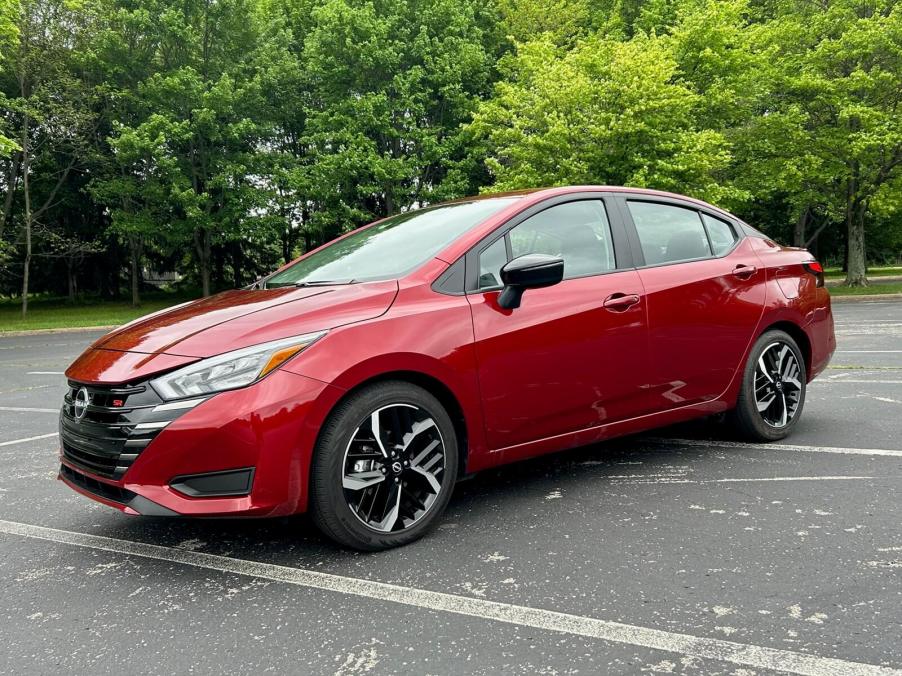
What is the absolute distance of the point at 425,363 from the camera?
10.6 ft

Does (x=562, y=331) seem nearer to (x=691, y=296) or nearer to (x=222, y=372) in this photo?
(x=691, y=296)

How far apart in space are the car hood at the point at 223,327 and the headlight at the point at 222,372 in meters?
0.04

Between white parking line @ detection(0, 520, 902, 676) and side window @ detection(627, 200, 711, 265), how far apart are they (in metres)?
2.37

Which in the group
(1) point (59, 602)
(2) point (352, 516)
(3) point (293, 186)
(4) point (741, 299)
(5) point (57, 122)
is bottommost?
(1) point (59, 602)

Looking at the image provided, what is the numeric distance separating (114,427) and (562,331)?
2.11 meters

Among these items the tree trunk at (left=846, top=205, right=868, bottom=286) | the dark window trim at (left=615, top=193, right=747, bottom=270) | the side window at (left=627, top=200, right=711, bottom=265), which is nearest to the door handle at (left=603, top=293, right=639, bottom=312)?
the dark window trim at (left=615, top=193, right=747, bottom=270)

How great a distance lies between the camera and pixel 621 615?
8.34ft

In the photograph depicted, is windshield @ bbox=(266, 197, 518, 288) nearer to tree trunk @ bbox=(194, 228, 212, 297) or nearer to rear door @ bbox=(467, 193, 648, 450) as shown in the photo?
rear door @ bbox=(467, 193, 648, 450)

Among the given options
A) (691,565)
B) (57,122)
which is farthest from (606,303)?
(57,122)

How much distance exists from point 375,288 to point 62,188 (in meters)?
39.5

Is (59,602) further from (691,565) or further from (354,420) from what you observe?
(691,565)

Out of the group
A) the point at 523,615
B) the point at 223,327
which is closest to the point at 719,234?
the point at 523,615

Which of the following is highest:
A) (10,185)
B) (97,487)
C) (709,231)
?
(10,185)

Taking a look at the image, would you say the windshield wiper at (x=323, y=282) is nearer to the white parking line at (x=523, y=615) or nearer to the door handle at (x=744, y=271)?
the white parking line at (x=523, y=615)
